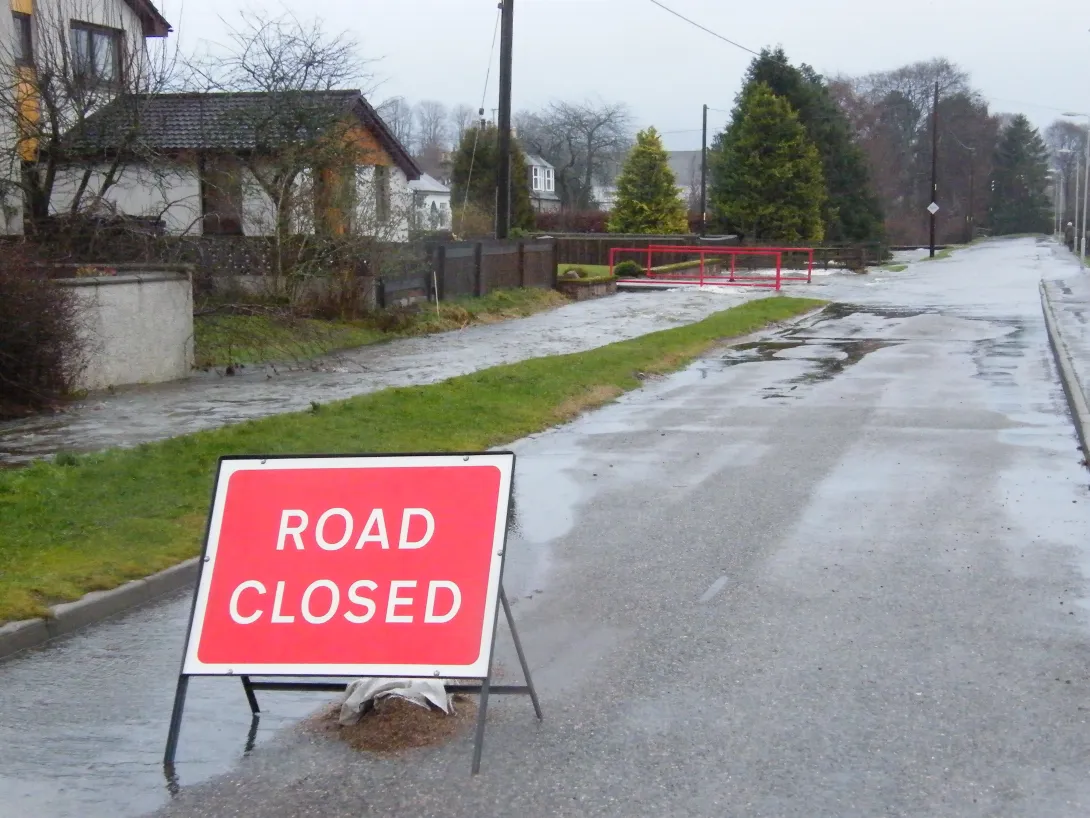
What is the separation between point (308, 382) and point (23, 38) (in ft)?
38.0

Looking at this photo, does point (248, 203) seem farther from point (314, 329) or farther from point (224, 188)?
point (314, 329)

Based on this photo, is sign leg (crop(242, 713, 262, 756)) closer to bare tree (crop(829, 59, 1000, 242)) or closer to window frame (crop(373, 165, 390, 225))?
window frame (crop(373, 165, 390, 225))

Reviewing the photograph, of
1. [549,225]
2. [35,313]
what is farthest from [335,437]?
[549,225]

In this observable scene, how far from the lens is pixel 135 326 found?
16703mm

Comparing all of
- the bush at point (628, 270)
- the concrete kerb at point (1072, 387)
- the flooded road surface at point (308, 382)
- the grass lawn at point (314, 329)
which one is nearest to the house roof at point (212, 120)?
the grass lawn at point (314, 329)

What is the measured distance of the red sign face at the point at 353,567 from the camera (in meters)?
5.07

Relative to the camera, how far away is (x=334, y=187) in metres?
22.7

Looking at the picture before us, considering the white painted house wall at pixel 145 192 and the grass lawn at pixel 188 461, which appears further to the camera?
the white painted house wall at pixel 145 192

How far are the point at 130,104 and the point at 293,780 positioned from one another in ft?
52.9

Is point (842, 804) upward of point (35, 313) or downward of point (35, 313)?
downward

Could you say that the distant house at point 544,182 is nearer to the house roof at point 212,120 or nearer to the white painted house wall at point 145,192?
the white painted house wall at point 145,192

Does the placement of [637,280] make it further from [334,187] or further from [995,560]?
[995,560]

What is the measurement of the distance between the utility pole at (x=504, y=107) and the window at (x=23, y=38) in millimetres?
10565

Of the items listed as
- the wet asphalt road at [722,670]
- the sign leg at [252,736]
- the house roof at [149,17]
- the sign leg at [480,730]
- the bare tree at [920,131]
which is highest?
the bare tree at [920,131]
